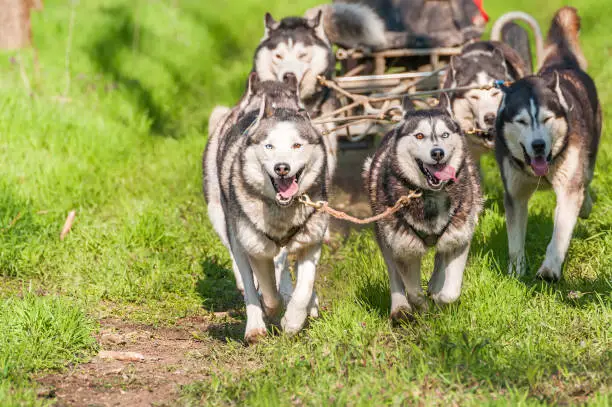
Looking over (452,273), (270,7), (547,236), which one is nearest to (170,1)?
(270,7)

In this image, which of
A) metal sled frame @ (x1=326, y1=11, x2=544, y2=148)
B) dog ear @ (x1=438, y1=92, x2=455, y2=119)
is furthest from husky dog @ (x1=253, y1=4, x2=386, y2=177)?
dog ear @ (x1=438, y1=92, x2=455, y2=119)

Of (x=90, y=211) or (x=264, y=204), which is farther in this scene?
(x=90, y=211)

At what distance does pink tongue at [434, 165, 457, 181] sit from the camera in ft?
13.7

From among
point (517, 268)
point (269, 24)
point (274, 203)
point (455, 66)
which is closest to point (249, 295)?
point (274, 203)

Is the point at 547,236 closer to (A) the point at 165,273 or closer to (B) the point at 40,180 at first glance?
(A) the point at 165,273

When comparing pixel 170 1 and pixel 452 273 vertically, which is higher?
pixel 170 1

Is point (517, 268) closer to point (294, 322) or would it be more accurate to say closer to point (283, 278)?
point (283, 278)

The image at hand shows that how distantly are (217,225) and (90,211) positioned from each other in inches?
70.0

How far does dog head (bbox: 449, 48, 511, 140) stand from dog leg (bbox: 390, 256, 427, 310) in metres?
2.37

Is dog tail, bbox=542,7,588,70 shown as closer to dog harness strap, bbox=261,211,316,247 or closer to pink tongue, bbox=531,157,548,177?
pink tongue, bbox=531,157,548,177

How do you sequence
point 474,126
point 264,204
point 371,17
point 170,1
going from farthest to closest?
1. point 170,1
2. point 371,17
3. point 474,126
4. point 264,204

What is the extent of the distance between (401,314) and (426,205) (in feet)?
1.99

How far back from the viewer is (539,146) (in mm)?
5031

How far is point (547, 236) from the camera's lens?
6023 mm
